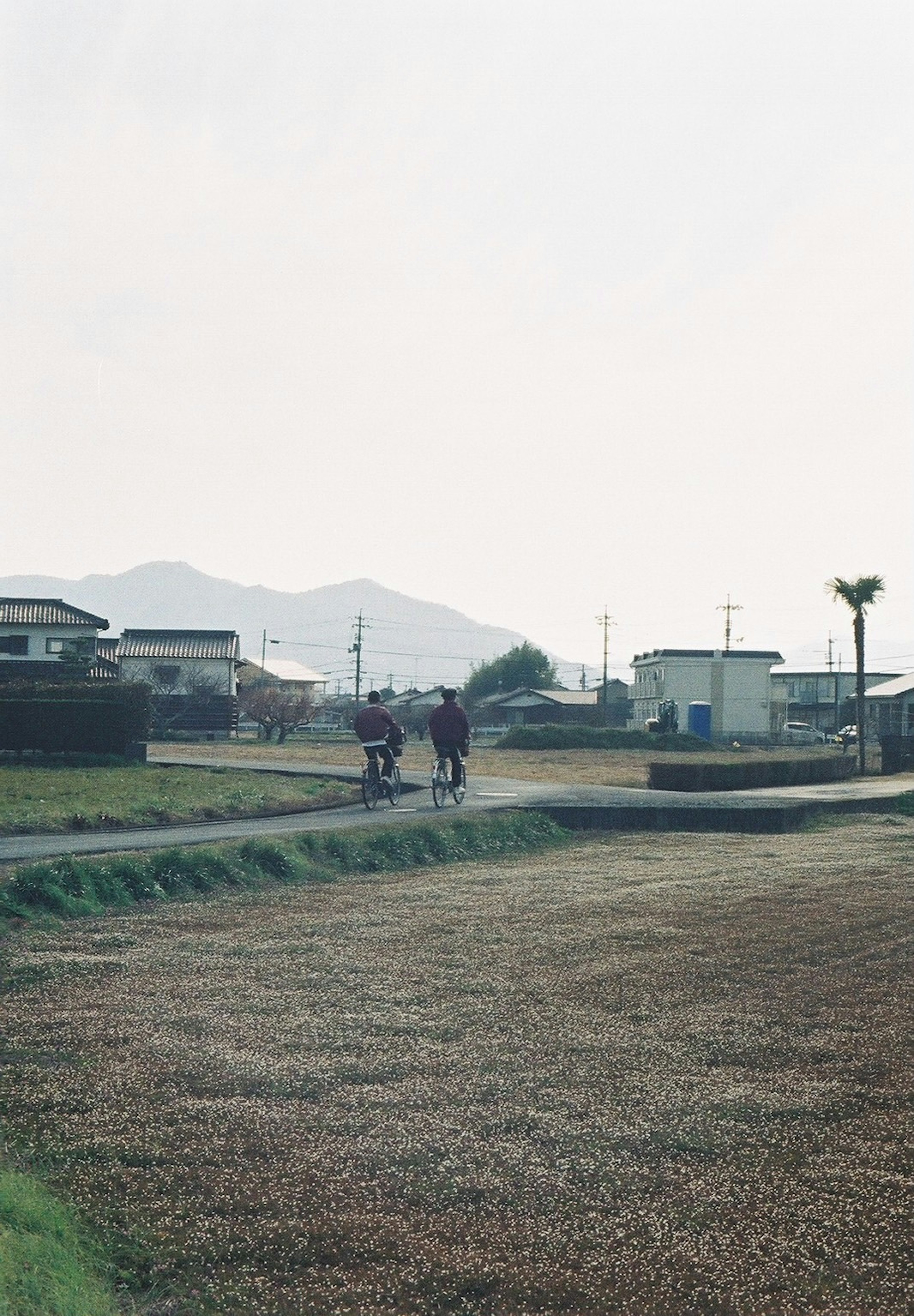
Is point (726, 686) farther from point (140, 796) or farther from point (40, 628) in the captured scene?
point (140, 796)

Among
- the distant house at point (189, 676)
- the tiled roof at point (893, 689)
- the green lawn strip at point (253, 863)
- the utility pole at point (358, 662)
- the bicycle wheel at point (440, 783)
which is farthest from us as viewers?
the utility pole at point (358, 662)

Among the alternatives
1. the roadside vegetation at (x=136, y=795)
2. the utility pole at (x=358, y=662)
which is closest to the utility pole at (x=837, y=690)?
the utility pole at (x=358, y=662)

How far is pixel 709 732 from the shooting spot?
80250 millimetres

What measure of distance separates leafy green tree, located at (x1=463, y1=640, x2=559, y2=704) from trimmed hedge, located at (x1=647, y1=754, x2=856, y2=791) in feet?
257

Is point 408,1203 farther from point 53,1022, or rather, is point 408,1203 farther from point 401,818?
point 401,818

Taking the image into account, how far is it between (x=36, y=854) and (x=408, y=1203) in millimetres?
8443

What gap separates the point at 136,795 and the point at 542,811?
6.27m

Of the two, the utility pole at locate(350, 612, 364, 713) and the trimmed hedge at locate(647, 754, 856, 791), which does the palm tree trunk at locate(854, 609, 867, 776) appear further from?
the utility pole at locate(350, 612, 364, 713)

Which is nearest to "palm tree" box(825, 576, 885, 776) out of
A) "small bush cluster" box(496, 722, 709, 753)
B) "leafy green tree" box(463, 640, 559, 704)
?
"small bush cluster" box(496, 722, 709, 753)

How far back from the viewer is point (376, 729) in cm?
1789

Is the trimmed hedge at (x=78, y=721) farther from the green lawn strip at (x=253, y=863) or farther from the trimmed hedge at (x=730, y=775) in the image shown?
the green lawn strip at (x=253, y=863)

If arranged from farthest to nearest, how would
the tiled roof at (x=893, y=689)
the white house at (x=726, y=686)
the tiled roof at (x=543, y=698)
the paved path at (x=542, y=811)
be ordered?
the tiled roof at (x=543, y=698), the white house at (x=726, y=686), the tiled roof at (x=893, y=689), the paved path at (x=542, y=811)

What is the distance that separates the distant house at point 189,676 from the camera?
6216 cm

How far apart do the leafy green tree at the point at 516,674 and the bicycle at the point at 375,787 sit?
88.5 meters
